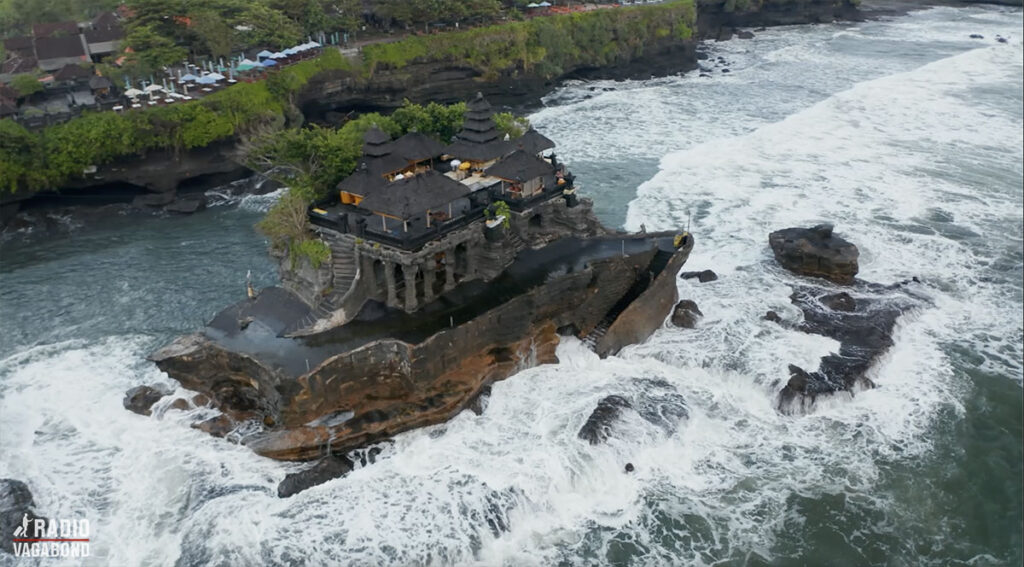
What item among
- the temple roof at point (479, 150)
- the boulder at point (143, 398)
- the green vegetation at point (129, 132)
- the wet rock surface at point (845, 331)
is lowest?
the boulder at point (143, 398)

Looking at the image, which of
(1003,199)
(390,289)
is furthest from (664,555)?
(1003,199)

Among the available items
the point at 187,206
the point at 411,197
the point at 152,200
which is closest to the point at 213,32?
the point at 152,200

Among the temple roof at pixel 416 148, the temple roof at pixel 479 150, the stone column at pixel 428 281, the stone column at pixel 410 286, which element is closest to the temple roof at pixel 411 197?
the stone column at pixel 410 286

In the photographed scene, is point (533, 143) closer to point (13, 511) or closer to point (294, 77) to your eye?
point (13, 511)

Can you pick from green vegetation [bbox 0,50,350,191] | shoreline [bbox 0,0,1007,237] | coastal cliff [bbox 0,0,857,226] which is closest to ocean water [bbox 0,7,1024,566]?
shoreline [bbox 0,0,1007,237]

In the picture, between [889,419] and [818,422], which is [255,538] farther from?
[889,419]

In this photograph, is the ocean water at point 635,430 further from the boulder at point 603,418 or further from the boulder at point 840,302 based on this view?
the boulder at point 840,302
